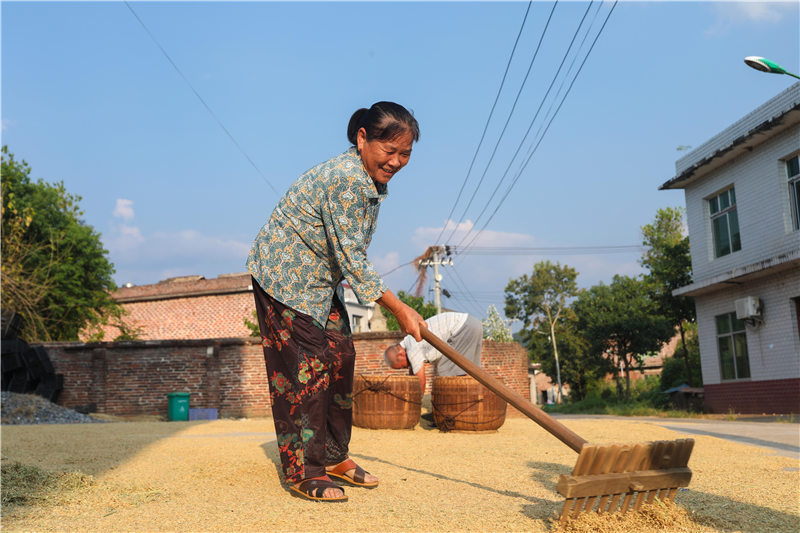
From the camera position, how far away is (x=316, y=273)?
2.89 metres

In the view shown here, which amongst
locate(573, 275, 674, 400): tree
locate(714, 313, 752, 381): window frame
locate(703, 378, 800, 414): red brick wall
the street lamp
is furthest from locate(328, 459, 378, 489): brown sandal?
locate(573, 275, 674, 400): tree

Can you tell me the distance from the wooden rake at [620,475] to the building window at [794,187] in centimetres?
1368

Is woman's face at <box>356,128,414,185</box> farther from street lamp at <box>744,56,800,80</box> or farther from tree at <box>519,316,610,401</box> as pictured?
tree at <box>519,316,610,401</box>

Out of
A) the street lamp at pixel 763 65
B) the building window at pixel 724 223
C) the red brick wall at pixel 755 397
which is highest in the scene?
the street lamp at pixel 763 65

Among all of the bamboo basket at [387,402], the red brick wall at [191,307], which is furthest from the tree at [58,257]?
the bamboo basket at [387,402]

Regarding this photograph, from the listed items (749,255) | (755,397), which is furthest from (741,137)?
(755,397)

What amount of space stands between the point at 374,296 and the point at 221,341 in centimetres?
1105

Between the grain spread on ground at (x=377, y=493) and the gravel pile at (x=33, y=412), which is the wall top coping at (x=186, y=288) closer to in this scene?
the gravel pile at (x=33, y=412)

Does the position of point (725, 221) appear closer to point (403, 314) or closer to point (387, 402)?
point (387, 402)

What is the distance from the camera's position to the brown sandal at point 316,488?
2656mm

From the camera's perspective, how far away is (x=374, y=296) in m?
2.76

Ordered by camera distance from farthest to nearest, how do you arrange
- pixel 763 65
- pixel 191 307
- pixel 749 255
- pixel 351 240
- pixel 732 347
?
pixel 191 307, pixel 732 347, pixel 749 255, pixel 763 65, pixel 351 240

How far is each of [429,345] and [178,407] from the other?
7.73 m

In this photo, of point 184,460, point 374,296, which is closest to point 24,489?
point 184,460
